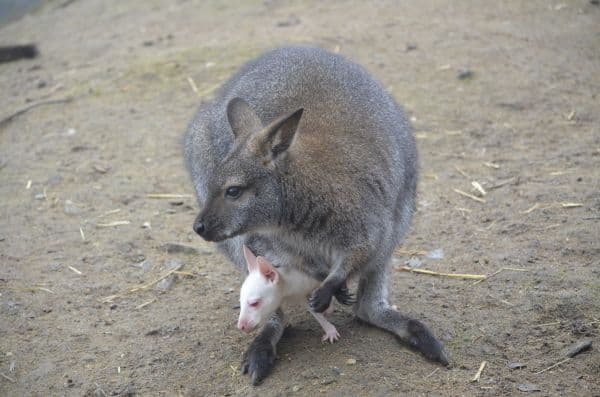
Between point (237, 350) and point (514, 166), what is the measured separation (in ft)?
9.08

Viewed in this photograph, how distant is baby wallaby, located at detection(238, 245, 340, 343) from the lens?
11.5 feet

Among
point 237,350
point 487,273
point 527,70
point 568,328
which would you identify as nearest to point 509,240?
point 487,273

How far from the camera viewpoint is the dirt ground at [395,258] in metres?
3.59

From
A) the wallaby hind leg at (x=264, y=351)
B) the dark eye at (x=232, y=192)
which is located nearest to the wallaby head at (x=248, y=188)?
the dark eye at (x=232, y=192)

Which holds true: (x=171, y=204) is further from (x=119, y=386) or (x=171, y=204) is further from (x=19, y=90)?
(x=19, y=90)

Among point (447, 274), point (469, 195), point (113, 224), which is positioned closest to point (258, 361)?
point (447, 274)

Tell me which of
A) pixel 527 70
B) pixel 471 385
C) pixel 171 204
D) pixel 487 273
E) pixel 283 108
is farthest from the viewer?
pixel 527 70

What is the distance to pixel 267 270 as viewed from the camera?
3.53 m

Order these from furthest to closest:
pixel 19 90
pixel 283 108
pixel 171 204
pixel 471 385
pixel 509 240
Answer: pixel 19 90, pixel 171 204, pixel 509 240, pixel 283 108, pixel 471 385

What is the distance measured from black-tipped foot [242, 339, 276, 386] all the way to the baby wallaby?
0.38 feet

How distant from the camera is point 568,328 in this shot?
366 cm

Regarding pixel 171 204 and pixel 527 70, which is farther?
pixel 527 70

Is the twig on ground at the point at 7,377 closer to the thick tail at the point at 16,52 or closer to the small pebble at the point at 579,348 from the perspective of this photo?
Answer: the small pebble at the point at 579,348

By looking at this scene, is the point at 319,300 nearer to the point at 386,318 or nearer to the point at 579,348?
the point at 386,318
